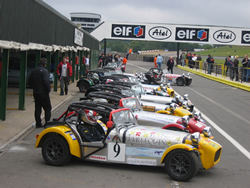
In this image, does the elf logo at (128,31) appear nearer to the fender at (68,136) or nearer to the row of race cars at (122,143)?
the row of race cars at (122,143)

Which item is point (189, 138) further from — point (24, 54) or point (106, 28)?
point (106, 28)

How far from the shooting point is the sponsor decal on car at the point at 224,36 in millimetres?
53656

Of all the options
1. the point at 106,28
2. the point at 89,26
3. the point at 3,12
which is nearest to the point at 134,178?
the point at 3,12

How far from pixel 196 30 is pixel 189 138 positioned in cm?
4683

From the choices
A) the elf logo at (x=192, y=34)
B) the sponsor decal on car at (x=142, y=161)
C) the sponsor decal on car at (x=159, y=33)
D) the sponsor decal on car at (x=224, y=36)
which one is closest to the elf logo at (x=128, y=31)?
the sponsor decal on car at (x=159, y=33)

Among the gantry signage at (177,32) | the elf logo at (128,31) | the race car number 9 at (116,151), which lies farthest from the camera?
the gantry signage at (177,32)

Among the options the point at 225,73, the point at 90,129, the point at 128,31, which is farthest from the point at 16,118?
the point at 128,31

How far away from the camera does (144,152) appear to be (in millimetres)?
8148

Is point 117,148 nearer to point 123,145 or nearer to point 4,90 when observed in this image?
point 123,145

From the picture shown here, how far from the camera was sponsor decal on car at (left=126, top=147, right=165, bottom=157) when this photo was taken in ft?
26.5

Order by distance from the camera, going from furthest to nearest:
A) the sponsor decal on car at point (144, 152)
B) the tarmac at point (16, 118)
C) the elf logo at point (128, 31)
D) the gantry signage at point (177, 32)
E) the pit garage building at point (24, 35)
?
the gantry signage at point (177, 32), the elf logo at point (128, 31), the pit garage building at point (24, 35), the tarmac at point (16, 118), the sponsor decal on car at point (144, 152)

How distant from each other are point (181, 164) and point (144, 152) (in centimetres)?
79

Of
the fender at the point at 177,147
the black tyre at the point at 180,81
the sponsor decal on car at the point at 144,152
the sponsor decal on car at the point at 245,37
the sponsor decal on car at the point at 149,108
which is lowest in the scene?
the sponsor decal on car at the point at 144,152

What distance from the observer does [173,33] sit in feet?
178
